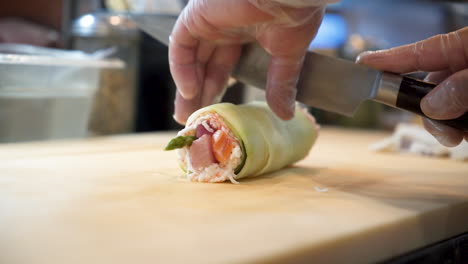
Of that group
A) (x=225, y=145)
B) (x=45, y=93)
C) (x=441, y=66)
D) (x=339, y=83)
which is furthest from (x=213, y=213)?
(x=45, y=93)

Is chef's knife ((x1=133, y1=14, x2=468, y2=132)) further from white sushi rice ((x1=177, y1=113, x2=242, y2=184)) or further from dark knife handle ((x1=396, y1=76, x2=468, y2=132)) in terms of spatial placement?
white sushi rice ((x1=177, y1=113, x2=242, y2=184))

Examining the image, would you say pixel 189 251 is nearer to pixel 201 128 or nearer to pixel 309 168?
pixel 201 128

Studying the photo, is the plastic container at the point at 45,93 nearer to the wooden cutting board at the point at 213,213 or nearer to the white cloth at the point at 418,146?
the wooden cutting board at the point at 213,213

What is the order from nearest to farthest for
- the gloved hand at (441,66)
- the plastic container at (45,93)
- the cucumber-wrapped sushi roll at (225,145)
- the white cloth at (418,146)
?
the gloved hand at (441,66), the cucumber-wrapped sushi roll at (225,145), the plastic container at (45,93), the white cloth at (418,146)

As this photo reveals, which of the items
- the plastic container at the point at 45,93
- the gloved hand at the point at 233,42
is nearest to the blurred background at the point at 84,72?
the plastic container at the point at 45,93

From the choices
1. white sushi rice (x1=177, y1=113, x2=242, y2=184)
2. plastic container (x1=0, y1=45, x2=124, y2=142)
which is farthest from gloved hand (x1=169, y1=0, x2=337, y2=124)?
plastic container (x1=0, y1=45, x2=124, y2=142)

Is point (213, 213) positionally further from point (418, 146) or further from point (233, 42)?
point (418, 146)
